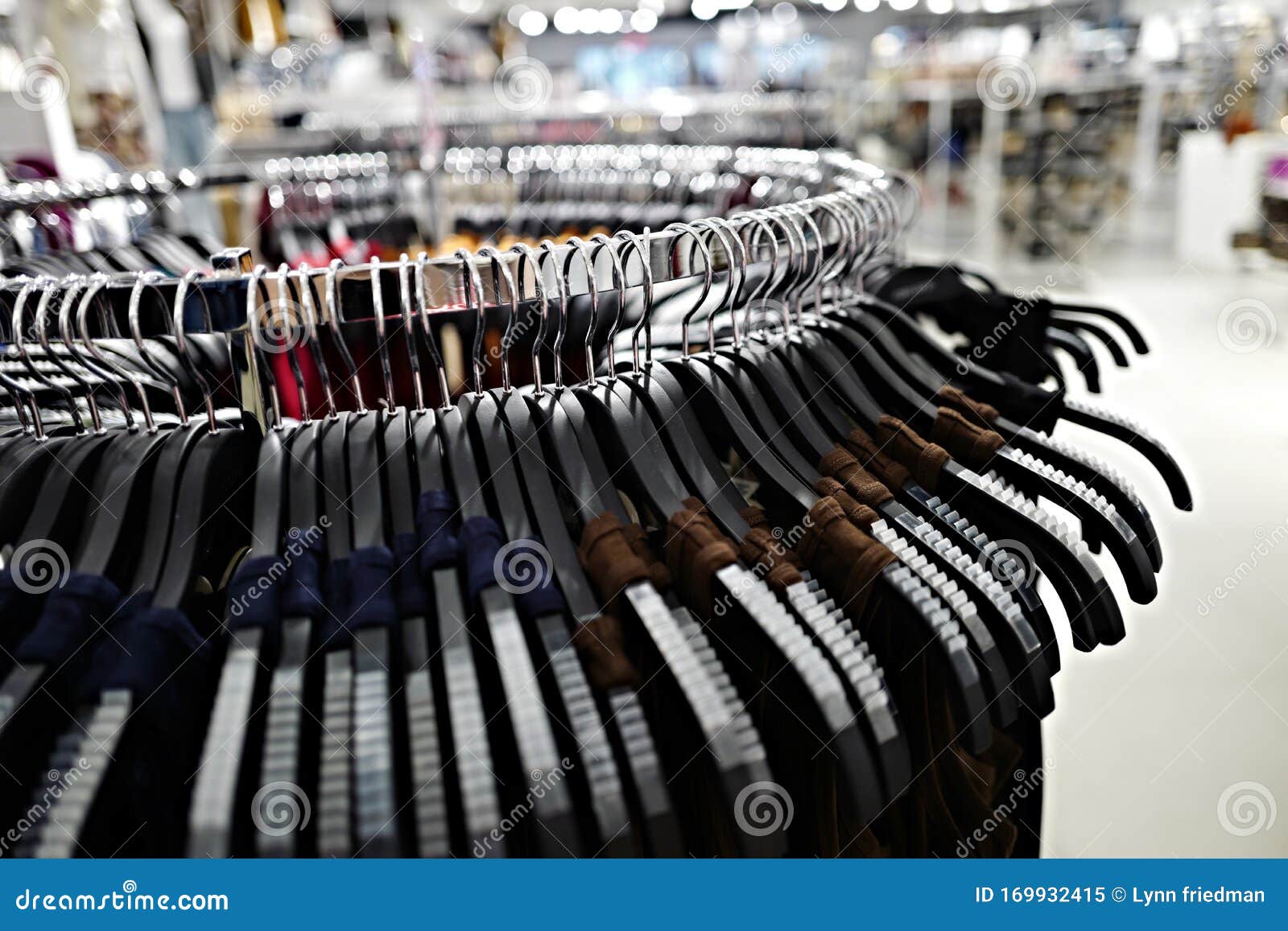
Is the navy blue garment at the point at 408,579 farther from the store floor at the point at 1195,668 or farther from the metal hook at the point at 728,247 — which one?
the store floor at the point at 1195,668

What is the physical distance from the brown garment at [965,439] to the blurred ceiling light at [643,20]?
10967mm

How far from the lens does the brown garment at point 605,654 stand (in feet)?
2.11

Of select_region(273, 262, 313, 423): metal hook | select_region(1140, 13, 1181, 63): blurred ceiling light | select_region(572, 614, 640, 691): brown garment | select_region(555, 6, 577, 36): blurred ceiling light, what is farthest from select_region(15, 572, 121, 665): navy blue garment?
select_region(555, 6, 577, 36): blurred ceiling light

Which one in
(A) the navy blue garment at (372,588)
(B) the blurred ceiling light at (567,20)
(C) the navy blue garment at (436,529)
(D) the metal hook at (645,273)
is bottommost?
(A) the navy blue garment at (372,588)

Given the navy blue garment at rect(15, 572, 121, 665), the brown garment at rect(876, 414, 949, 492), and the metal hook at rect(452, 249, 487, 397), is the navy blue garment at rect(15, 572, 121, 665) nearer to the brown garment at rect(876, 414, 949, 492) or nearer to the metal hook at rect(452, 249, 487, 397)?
the metal hook at rect(452, 249, 487, 397)

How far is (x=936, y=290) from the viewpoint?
1.26 m

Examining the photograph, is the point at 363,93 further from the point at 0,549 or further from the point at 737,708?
the point at 737,708

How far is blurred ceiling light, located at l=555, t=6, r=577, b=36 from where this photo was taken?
10.7 meters

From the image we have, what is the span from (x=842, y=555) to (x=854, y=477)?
0.42ft

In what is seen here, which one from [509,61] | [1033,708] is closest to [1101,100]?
[509,61]

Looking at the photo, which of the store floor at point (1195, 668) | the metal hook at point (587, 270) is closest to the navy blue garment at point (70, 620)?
the metal hook at point (587, 270)

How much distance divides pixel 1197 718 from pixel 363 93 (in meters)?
4.36

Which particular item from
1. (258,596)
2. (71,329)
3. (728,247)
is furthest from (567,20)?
(258,596)

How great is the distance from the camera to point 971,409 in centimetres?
98
